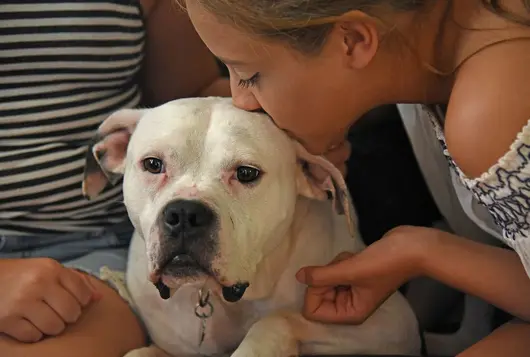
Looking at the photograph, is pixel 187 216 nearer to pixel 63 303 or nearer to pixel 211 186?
pixel 211 186

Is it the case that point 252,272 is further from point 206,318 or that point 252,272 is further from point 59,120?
point 59,120

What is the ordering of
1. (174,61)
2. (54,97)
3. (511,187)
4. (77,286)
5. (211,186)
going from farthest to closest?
1. (174,61)
2. (54,97)
3. (77,286)
4. (211,186)
5. (511,187)

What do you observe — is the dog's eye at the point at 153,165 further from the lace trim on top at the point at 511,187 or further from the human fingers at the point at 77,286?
the lace trim on top at the point at 511,187

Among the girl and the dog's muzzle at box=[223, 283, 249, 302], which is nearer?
the girl

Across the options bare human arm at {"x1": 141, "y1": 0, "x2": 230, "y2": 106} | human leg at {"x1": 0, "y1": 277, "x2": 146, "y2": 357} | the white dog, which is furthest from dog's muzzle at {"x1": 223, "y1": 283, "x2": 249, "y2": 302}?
bare human arm at {"x1": 141, "y1": 0, "x2": 230, "y2": 106}

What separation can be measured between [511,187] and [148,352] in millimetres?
631

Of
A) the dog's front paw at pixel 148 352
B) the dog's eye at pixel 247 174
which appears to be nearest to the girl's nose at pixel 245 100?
the dog's eye at pixel 247 174

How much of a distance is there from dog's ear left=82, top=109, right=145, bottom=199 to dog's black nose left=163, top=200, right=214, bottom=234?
0.84 feet

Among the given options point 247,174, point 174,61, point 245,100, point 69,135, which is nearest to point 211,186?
point 247,174

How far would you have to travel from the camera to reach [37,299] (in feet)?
3.78

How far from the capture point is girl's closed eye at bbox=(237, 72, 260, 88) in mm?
1114

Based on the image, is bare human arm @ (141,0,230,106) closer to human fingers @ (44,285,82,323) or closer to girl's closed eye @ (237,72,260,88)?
girl's closed eye @ (237,72,260,88)

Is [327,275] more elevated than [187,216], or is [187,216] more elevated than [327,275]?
[187,216]

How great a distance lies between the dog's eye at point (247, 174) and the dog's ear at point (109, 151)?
0.22 meters
